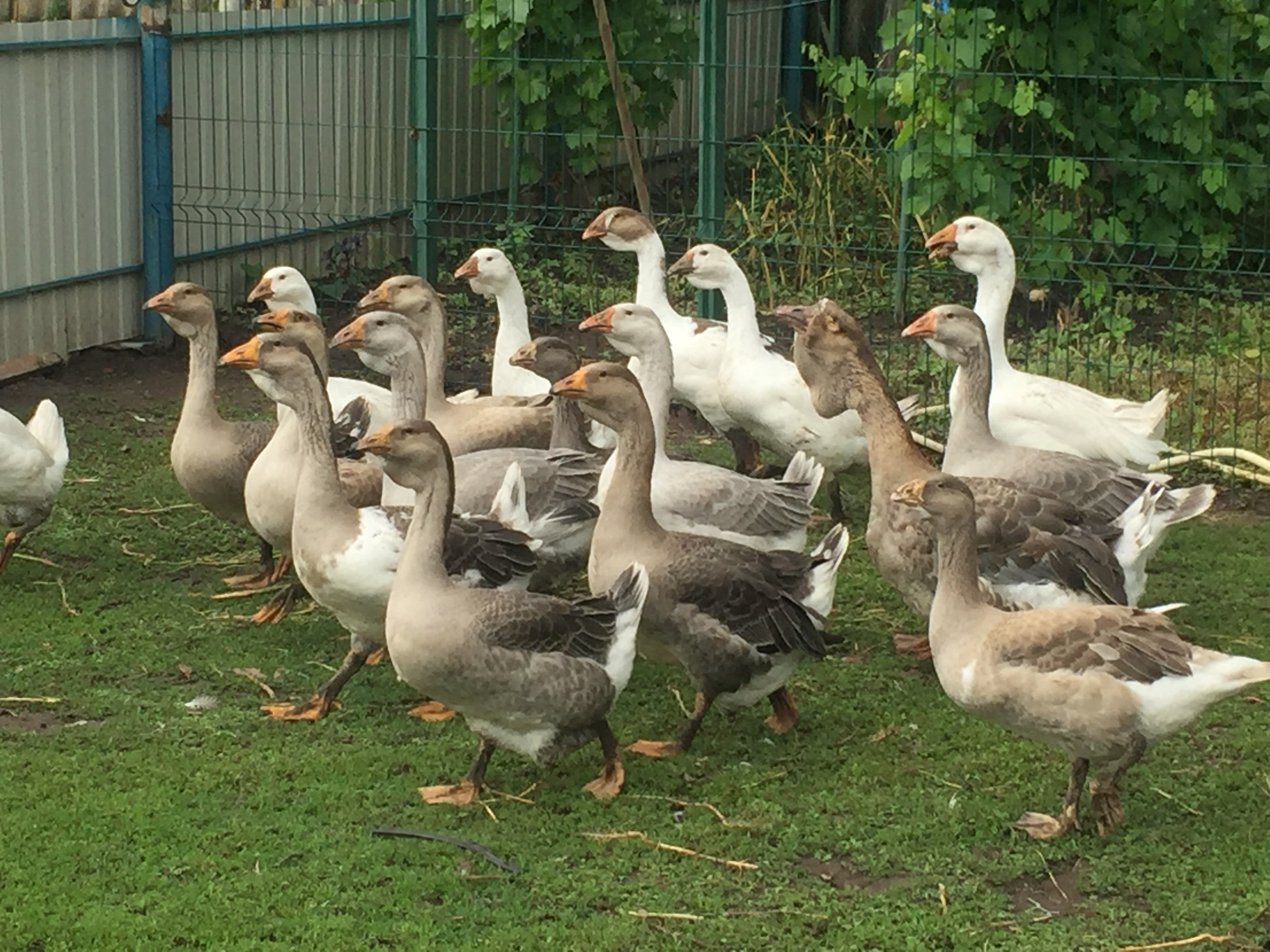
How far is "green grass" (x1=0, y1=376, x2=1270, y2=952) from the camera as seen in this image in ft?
14.3

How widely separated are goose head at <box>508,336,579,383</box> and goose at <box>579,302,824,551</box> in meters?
0.46

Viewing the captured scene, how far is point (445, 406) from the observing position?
296 inches

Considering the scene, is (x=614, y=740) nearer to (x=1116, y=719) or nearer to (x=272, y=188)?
(x=1116, y=719)

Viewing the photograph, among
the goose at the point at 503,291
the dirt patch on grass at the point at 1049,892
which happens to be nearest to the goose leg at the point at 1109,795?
the dirt patch on grass at the point at 1049,892

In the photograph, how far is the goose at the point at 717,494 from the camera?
20.9ft

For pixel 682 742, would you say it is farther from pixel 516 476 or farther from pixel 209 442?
pixel 209 442

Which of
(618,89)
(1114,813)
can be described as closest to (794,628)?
(1114,813)

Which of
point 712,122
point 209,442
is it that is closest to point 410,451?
point 209,442

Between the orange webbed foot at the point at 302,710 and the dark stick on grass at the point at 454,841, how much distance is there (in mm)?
936

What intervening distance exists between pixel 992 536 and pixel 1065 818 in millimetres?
1277

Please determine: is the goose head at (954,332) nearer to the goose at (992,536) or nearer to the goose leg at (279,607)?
the goose at (992,536)

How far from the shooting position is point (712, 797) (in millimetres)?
5223

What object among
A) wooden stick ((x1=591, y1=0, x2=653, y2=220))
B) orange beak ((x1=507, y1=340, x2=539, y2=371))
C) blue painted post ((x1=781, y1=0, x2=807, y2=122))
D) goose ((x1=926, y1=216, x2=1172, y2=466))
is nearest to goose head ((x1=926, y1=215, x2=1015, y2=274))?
goose ((x1=926, y1=216, x2=1172, y2=466))

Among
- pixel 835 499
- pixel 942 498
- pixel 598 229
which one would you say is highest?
pixel 598 229
